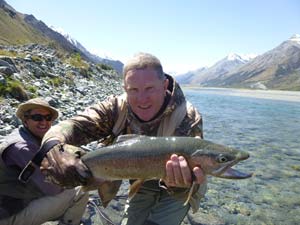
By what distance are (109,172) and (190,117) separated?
4.11 ft

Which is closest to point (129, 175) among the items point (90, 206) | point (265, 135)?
point (90, 206)

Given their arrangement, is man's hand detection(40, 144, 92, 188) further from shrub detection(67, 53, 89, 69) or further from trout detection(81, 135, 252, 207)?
shrub detection(67, 53, 89, 69)

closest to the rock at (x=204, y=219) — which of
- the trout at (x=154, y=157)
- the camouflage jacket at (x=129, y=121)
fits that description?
the camouflage jacket at (x=129, y=121)

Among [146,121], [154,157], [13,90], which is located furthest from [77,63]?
[154,157]

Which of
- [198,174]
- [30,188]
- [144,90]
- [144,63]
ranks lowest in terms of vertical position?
[30,188]

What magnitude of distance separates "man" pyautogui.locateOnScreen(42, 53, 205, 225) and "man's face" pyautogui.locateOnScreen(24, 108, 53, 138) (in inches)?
50.7

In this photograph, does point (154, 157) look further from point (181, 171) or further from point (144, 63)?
point (144, 63)

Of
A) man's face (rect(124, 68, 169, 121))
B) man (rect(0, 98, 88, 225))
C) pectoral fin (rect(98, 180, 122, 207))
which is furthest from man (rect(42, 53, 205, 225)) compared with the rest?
man (rect(0, 98, 88, 225))

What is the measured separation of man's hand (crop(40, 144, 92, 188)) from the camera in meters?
3.51

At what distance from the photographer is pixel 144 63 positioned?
4.07 meters

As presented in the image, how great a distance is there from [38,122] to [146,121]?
2.04 m

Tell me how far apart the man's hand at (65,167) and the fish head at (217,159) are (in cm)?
106

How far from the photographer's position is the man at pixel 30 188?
16.1ft

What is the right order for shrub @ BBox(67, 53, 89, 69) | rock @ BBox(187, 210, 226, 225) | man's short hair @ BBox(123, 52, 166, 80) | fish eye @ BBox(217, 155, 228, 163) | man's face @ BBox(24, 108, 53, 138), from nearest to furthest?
1. fish eye @ BBox(217, 155, 228, 163)
2. man's short hair @ BBox(123, 52, 166, 80)
3. man's face @ BBox(24, 108, 53, 138)
4. rock @ BBox(187, 210, 226, 225)
5. shrub @ BBox(67, 53, 89, 69)
